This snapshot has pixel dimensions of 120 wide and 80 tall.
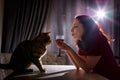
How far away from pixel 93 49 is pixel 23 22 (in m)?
2.37

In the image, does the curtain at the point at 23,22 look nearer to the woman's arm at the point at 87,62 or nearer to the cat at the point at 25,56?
the woman's arm at the point at 87,62

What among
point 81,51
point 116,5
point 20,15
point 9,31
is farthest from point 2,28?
point 81,51

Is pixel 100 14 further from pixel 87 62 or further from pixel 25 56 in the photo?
pixel 25 56

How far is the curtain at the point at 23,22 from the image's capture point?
353 centimetres

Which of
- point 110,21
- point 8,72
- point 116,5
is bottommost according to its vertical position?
point 8,72

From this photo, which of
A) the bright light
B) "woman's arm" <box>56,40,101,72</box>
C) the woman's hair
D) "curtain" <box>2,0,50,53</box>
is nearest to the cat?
"woman's arm" <box>56,40,101,72</box>

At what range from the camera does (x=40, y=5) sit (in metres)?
3.56

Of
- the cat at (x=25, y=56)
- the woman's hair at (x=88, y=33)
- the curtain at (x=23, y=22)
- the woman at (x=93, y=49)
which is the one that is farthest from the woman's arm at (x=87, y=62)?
the curtain at (x=23, y=22)

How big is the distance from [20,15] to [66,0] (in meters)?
0.81

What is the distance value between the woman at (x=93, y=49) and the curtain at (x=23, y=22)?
6.98 ft

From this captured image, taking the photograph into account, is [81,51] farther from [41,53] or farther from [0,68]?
[0,68]

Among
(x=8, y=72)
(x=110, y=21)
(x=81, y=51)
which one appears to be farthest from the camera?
(x=110, y=21)

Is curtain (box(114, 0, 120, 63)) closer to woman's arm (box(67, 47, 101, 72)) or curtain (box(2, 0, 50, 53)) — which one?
curtain (box(2, 0, 50, 53))

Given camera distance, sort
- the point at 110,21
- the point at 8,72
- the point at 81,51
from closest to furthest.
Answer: the point at 8,72, the point at 81,51, the point at 110,21
